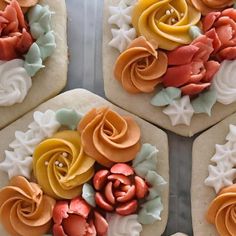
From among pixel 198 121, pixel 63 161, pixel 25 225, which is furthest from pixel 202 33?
pixel 25 225

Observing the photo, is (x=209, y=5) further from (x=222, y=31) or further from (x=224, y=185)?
(x=224, y=185)

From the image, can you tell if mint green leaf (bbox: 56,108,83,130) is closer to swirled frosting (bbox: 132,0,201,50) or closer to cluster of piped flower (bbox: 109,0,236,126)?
cluster of piped flower (bbox: 109,0,236,126)

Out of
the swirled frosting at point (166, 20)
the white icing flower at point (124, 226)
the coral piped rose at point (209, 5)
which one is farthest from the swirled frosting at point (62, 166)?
the coral piped rose at point (209, 5)

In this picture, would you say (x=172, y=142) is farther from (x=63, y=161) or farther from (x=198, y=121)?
(x=63, y=161)

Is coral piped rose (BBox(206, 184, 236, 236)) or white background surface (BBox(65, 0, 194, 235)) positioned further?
white background surface (BBox(65, 0, 194, 235))

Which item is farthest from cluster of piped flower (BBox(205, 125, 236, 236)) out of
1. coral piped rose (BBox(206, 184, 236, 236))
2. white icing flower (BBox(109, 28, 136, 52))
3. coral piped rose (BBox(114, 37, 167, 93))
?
white icing flower (BBox(109, 28, 136, 52))

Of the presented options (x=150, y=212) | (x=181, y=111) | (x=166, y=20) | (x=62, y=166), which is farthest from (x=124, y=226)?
(x=166, y=20)
